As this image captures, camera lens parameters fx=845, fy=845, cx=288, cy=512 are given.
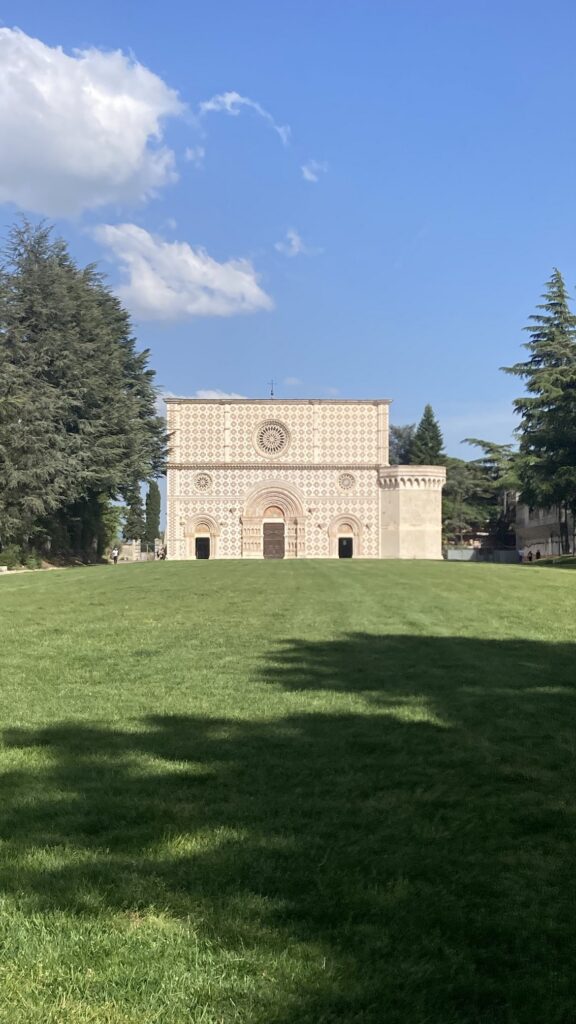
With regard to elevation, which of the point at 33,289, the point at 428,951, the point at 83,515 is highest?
the point at 33,289

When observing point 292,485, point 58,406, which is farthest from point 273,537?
point 58,406

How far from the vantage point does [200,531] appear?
53688 mm

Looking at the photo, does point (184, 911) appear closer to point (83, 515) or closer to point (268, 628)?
point (268, 628)

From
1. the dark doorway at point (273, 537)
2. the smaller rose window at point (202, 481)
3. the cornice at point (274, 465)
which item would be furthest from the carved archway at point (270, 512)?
the smaller rose window at point (202, 481)

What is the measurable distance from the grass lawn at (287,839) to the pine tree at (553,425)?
2909 cm

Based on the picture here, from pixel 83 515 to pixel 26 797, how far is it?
3975 centimetres

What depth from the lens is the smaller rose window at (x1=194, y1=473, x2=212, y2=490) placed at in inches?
2116

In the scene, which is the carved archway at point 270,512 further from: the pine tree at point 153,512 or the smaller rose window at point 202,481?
the pine tree at point 153,512

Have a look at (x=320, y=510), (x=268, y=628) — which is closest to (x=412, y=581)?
(x=268, y=628)

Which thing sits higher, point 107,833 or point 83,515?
point 83,515

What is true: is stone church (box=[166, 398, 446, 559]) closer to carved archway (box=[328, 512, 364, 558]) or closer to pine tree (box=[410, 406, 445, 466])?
carved archway (box=[328, 512, 364, 558])

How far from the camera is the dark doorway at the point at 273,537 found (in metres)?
53.5

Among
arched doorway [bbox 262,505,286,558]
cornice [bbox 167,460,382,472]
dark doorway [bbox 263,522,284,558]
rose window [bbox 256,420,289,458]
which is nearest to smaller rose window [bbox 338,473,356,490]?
cornice [bbox 167,460,382,472]

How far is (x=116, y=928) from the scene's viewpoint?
8.86 ft
